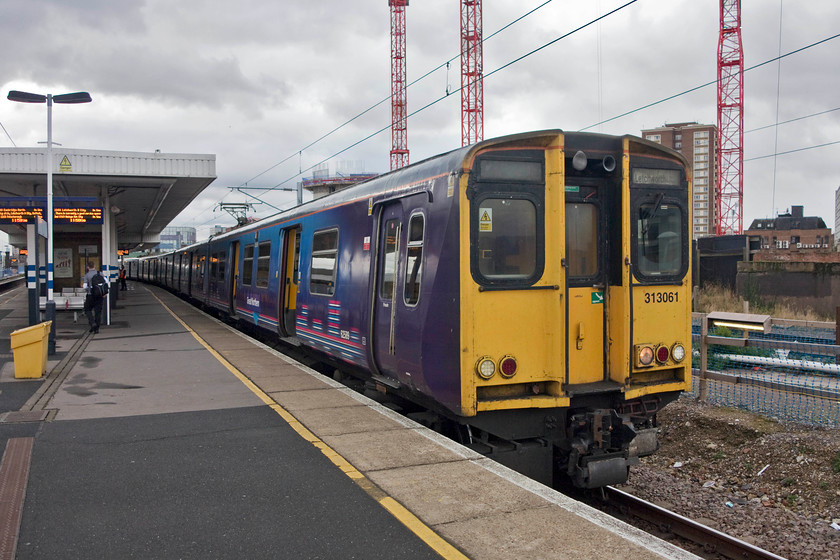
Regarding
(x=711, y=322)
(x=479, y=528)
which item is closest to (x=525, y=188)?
(x=479, y=528)

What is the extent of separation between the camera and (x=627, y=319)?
235 inches

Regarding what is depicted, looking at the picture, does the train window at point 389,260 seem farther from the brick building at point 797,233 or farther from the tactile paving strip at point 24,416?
the brick building at point 797,233

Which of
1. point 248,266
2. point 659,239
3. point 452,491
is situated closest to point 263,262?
point 248,266

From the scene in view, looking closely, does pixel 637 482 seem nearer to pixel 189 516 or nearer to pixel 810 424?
pixel 810 424

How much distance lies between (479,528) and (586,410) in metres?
2.23

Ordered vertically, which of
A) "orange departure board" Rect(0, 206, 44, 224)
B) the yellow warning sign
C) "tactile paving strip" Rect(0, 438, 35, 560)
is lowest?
"tactile paving strip" Rect(0, 438, 35, 560)

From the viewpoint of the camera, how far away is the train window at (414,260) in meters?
6.21

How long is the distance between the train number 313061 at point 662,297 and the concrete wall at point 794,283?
62.0ft

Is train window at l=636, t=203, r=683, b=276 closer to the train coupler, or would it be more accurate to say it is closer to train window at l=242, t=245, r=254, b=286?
the train coupler

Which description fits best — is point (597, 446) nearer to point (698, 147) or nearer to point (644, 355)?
point (644, 355)

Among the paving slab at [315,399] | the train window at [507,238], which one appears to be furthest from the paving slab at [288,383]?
the train window at [507,238]

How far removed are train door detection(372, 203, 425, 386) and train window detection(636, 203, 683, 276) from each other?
2081mm

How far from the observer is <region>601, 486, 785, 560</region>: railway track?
17.3 feet

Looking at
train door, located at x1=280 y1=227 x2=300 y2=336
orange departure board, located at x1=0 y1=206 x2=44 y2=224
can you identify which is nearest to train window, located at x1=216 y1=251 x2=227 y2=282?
orange departure board, located at x1=0 y1=206 x2=44 y2=224
